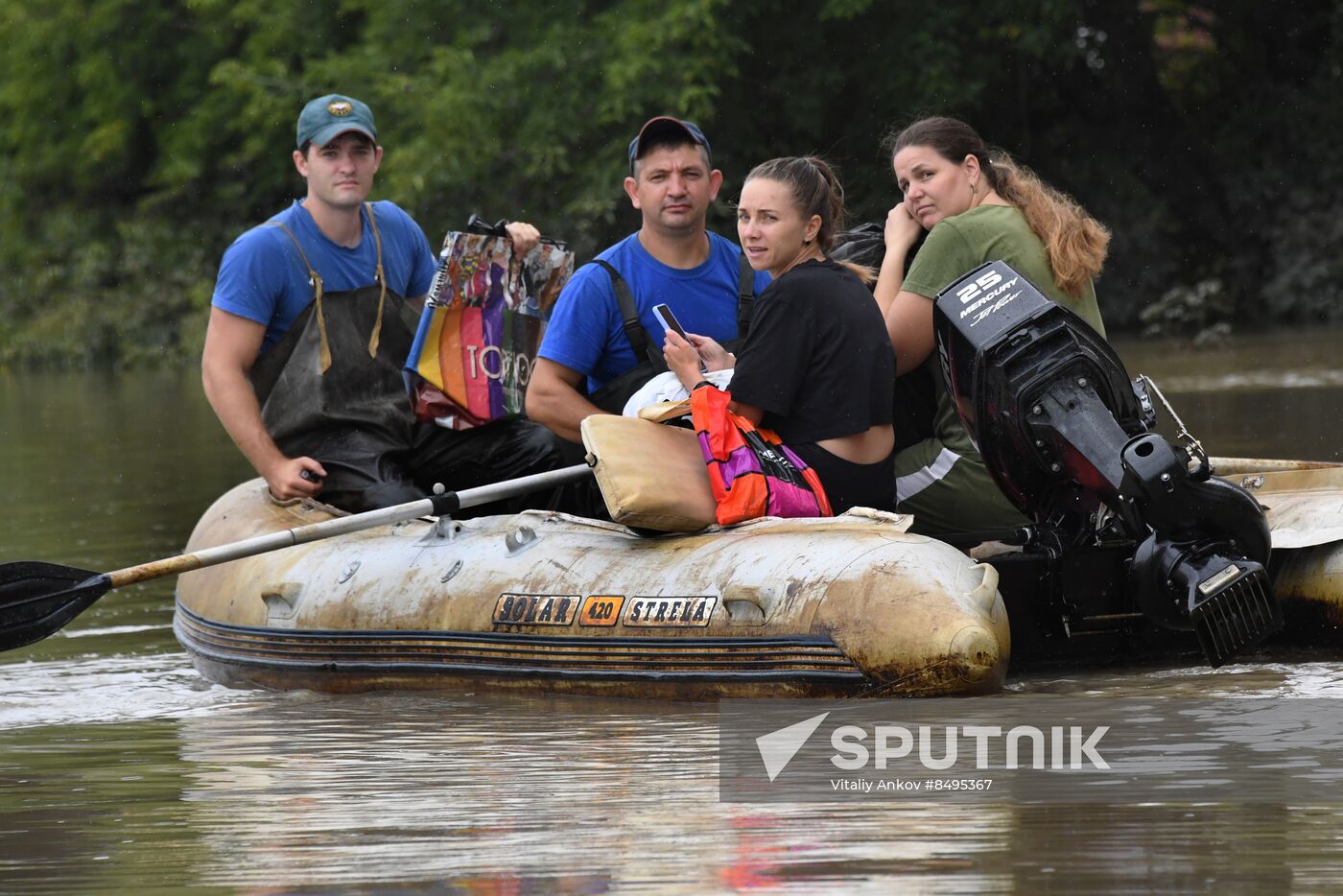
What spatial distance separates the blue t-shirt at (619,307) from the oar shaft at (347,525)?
13.5 inches

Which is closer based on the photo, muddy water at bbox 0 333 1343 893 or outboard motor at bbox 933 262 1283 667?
muddy water at bbox 0 333 1343 893

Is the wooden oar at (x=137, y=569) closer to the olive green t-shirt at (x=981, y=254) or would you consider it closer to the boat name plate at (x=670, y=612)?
the boat name plate at (x=670, y=612)

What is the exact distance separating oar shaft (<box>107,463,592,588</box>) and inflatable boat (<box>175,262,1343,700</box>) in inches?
4.6

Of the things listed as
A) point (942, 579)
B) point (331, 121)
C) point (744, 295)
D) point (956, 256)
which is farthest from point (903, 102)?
point (942, 579)

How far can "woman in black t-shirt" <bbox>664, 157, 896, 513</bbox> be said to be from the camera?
5.10m

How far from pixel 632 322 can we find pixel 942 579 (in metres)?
1.43

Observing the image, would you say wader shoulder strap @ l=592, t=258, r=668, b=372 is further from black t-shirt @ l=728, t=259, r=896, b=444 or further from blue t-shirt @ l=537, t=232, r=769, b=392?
black t-shirt @ l=728, t=259, r=896, b=444

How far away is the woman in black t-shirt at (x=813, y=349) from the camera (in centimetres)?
510

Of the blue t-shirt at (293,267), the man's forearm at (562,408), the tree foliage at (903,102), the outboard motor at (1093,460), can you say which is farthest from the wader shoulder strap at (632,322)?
the tree foliage at (903,102)

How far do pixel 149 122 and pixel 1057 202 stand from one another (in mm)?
25491

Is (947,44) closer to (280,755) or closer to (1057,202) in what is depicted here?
(1057,202)

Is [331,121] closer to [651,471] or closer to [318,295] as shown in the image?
[318,295]

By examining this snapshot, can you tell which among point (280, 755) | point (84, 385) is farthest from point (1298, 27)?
point (280, 755)

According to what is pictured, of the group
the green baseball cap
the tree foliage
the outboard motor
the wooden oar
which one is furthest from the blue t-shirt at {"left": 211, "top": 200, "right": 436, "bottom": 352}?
the tree foliage
